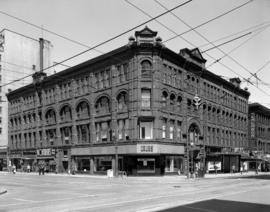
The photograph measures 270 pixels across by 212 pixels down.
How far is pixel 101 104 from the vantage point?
2026 inches

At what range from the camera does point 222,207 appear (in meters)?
16.2

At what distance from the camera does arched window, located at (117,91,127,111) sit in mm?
47625

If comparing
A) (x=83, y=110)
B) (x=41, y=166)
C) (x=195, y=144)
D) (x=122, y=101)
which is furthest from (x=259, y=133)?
(x=41, y=166)

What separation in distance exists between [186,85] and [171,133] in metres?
7.93

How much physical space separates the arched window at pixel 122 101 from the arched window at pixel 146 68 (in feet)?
12.0

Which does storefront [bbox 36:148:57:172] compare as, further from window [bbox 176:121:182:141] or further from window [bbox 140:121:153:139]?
window [bbox 176:121:182:141]

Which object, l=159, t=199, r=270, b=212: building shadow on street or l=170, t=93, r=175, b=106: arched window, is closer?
l=159, t=199, r=270, b=212: building shadow on street

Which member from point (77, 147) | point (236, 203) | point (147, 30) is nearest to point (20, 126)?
point (77, 147)

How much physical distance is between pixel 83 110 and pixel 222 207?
40.2 metres

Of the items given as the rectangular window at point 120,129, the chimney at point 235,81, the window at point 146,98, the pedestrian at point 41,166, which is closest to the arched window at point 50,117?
the pedestrian at point 41,166

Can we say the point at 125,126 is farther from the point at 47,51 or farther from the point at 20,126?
the point at 47,51

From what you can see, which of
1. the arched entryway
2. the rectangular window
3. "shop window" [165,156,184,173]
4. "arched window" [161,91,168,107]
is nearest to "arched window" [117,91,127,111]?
the rectangular window

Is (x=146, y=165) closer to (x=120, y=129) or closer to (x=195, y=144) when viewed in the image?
(x=120, y=129)

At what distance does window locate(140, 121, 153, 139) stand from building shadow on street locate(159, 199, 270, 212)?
27958 millimetres
